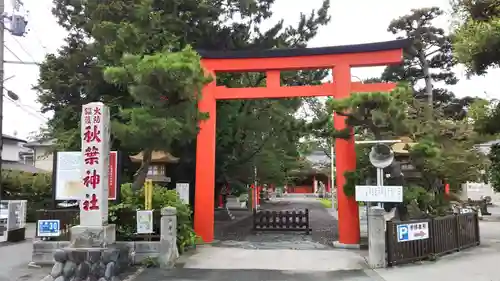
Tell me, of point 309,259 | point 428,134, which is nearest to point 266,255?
point 309,259

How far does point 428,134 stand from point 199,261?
7712 mm

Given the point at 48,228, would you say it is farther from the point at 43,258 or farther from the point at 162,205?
the point at 162,205

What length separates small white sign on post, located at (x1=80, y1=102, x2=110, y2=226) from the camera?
32.0ft

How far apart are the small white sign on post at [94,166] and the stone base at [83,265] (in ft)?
2.42

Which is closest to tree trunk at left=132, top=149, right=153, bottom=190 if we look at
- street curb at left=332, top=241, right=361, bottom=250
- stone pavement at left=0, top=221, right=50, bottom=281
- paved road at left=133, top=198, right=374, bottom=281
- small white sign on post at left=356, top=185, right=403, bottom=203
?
paved road at left=133, top=198, right=374, bottom=281

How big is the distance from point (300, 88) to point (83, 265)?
8521 millimetres

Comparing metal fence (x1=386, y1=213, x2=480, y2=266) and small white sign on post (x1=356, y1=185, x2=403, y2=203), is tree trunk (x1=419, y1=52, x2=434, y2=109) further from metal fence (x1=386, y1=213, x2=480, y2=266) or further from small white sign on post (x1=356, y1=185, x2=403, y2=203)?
small white sign on post (x1=356, y1=185, x2=403, y2=203)

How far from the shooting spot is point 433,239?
11.6 m

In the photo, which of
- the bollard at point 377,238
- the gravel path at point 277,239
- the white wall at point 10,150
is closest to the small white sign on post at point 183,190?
the gravel path at point 277,239

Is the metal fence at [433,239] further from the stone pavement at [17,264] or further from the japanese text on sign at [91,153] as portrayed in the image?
the stone pavement at [17,264]

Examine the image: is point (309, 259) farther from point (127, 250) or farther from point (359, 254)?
point (127, 250)

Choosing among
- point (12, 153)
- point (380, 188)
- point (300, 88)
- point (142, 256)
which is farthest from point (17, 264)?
point (12, 153)

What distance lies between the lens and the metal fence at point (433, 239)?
10.7m

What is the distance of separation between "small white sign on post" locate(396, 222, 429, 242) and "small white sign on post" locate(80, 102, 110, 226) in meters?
6.94
